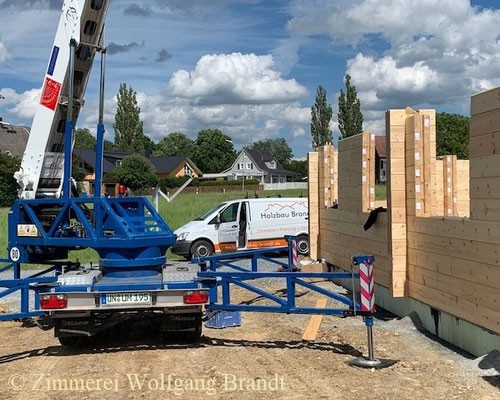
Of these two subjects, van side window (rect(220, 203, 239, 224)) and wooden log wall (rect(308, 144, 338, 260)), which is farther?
van side window (rect(220, 203, 239, 224))

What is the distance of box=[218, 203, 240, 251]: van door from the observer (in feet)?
62.5

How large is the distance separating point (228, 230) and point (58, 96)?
10.3 metres

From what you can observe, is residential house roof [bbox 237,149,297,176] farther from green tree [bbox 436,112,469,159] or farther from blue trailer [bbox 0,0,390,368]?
blue trailer [bbox 0,0,390,368]

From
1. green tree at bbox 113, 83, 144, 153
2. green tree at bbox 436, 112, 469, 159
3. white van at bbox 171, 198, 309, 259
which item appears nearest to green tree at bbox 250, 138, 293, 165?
green tree at bbox 113, 83, 144, 153

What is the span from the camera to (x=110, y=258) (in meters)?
8.34

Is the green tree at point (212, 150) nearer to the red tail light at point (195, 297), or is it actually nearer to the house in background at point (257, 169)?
the house in background at point (257, 169)

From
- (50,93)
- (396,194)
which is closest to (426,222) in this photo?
(396,194)

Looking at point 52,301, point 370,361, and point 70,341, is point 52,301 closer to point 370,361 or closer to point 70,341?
point 70,341

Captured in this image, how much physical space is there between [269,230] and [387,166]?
10060mm

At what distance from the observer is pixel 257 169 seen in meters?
112

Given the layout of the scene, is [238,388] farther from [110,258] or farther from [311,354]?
[110,258]

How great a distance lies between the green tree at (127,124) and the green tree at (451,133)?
1736 inches

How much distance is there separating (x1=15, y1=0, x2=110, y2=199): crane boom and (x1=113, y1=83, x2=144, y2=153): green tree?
81.6 meters

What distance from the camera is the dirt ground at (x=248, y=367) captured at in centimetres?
629
